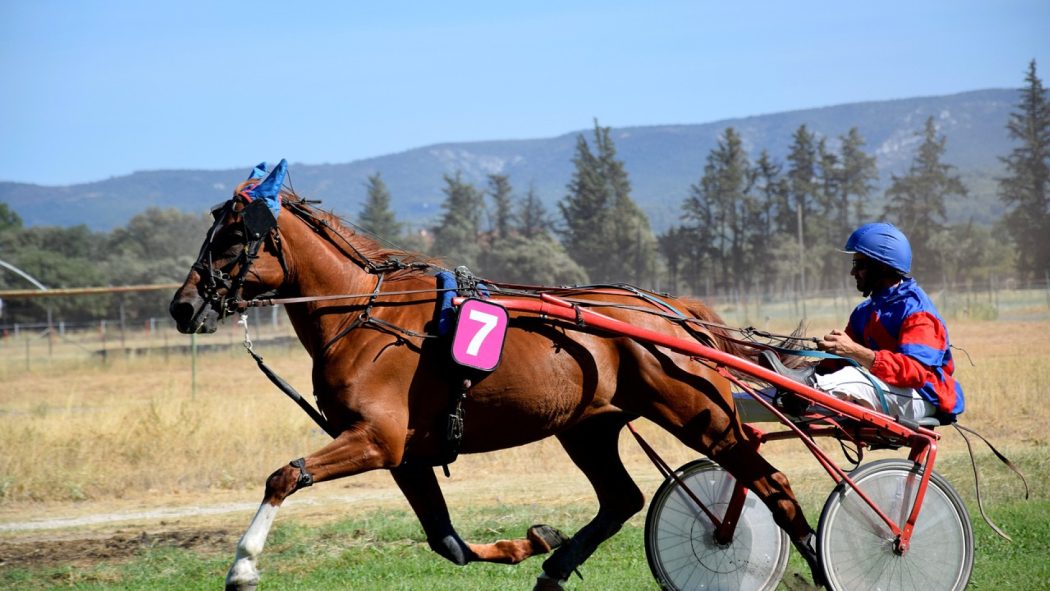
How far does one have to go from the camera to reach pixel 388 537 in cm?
898

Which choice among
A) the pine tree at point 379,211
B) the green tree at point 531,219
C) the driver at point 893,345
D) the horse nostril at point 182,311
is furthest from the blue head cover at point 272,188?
the green tree at point 531,219

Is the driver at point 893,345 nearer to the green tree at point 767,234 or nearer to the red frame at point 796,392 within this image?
the red frame at point 796,392

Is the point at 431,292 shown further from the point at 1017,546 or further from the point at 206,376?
the point at 206,376

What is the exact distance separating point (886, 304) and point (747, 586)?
6.13 feet

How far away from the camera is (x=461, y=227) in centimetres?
8619

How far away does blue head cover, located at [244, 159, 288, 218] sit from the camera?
597cm

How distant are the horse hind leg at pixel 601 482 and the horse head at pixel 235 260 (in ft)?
6.80

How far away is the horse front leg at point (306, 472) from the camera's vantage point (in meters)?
5.35

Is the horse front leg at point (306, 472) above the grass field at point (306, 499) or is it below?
above

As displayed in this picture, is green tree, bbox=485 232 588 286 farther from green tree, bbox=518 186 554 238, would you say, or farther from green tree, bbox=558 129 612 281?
green tree, bbox=518 186 554 238

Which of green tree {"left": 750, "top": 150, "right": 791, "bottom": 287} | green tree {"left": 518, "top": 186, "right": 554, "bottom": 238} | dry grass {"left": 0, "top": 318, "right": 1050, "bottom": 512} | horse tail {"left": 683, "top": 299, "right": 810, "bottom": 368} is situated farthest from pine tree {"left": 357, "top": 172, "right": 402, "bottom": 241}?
horse tail {"left": 683, "top": 299, "right": 810, "bottom": 368}

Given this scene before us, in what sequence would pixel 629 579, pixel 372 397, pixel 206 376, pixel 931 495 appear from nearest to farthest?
pixel 372 397 < pixel 931 495 < pixel 629 579 < pixel 206 376

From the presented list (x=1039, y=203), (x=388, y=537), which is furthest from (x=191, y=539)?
(x=1039, y=203)

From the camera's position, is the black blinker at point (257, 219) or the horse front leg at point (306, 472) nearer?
the horse front leg at point (306, 472)
